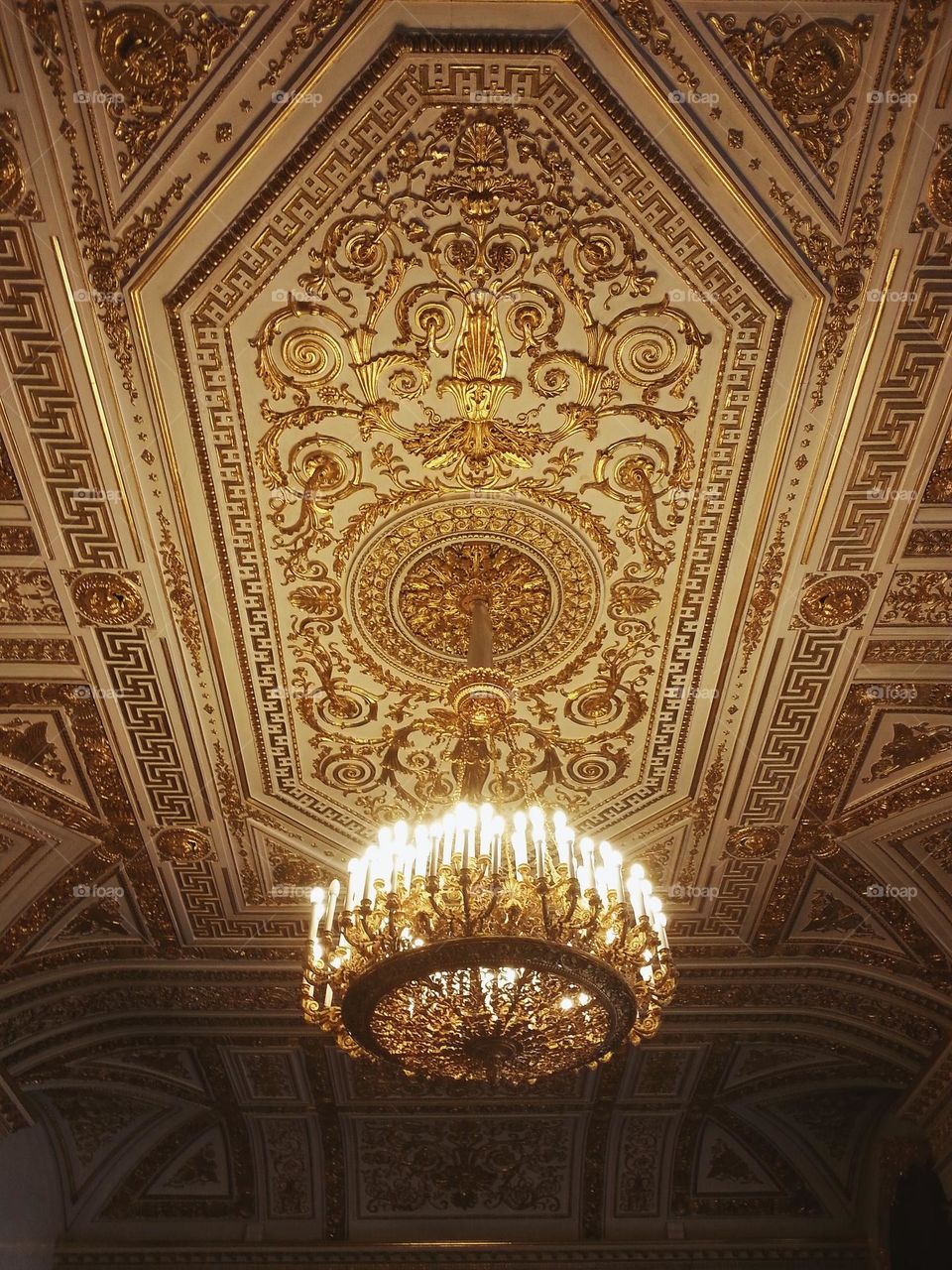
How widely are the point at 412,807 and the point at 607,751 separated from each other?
1386 mm

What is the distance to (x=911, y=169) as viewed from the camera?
3986 mm

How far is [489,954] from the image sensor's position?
4.47 m

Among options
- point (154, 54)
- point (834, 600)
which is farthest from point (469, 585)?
point (154, 54)

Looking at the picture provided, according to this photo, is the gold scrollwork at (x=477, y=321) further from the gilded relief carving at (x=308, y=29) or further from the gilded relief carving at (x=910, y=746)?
the gilded relief carving at (x=910, y=746)

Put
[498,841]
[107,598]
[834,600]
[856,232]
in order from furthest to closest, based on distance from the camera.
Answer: [834,600] < [107,598] < [498,841] < [856,232]

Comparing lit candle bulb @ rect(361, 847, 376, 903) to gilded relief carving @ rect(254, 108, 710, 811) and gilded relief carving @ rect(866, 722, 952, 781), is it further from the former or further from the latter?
gilded relief carving @ rect(866, 722, 952, 781)

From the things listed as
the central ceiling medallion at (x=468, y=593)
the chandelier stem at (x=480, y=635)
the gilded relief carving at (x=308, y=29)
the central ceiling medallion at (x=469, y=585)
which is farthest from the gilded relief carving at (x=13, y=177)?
the chandelier stem at (x=480, y=635)

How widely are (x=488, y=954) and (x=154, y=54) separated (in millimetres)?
3732

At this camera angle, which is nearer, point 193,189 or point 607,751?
point 193,189

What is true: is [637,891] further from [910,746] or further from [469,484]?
[910,746]

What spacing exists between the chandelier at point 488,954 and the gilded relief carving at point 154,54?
3239 millimetres

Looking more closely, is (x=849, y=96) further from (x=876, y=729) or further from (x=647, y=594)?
(x=876, y=729)

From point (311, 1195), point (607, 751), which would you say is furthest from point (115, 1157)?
point (607, 751)

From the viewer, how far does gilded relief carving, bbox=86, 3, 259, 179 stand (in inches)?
144
